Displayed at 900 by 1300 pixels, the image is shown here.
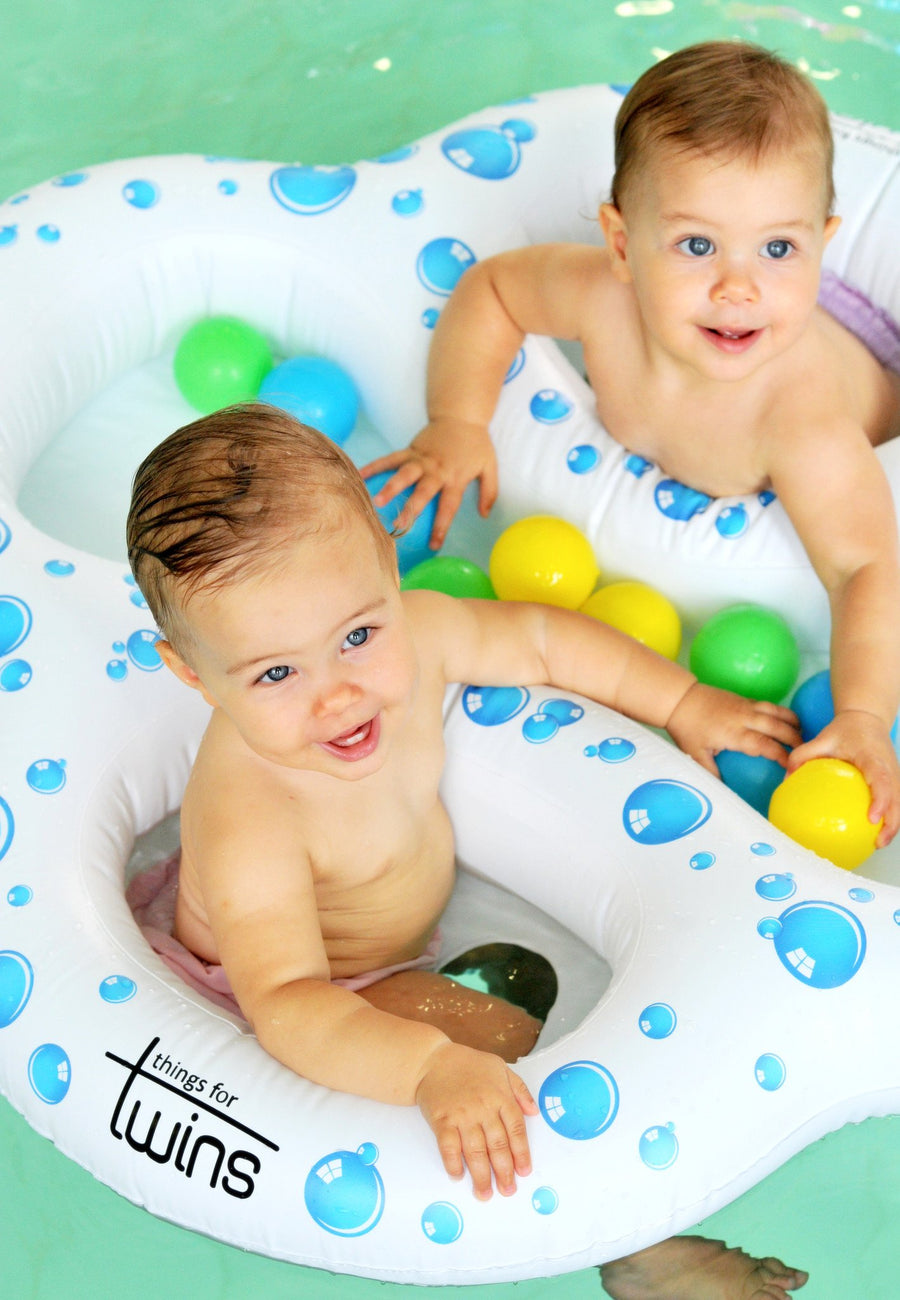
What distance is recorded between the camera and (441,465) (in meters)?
1.92

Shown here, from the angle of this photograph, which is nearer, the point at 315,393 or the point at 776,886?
the point at 776,886

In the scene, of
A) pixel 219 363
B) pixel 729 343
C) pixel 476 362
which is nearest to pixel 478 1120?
pixel 729 343

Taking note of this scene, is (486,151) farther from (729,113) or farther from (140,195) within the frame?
(729,113)

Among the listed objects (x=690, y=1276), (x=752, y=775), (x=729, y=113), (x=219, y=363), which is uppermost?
(x=729, y=113)

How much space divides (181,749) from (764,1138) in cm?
76

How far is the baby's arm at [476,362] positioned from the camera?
1.90 metres

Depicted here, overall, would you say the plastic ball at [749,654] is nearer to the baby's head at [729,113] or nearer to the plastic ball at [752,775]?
the plastic ball at [752,775]

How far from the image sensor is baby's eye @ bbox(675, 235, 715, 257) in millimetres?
1607

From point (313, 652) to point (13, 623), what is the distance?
57cm

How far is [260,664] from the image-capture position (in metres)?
1.23

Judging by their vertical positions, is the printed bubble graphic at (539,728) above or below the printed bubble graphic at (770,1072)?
above

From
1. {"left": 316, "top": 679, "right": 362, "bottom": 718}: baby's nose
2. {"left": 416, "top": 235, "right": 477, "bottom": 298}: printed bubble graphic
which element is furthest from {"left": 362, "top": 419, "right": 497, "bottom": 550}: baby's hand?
{"left": 316, "top": 679, "right": 362, "bottom": 718}: baby's nose

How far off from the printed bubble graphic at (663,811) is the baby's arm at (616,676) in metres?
0.17

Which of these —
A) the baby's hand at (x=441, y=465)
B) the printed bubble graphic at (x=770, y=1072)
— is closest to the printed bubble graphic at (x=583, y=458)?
the baby's hand at (x=441, y=465)
